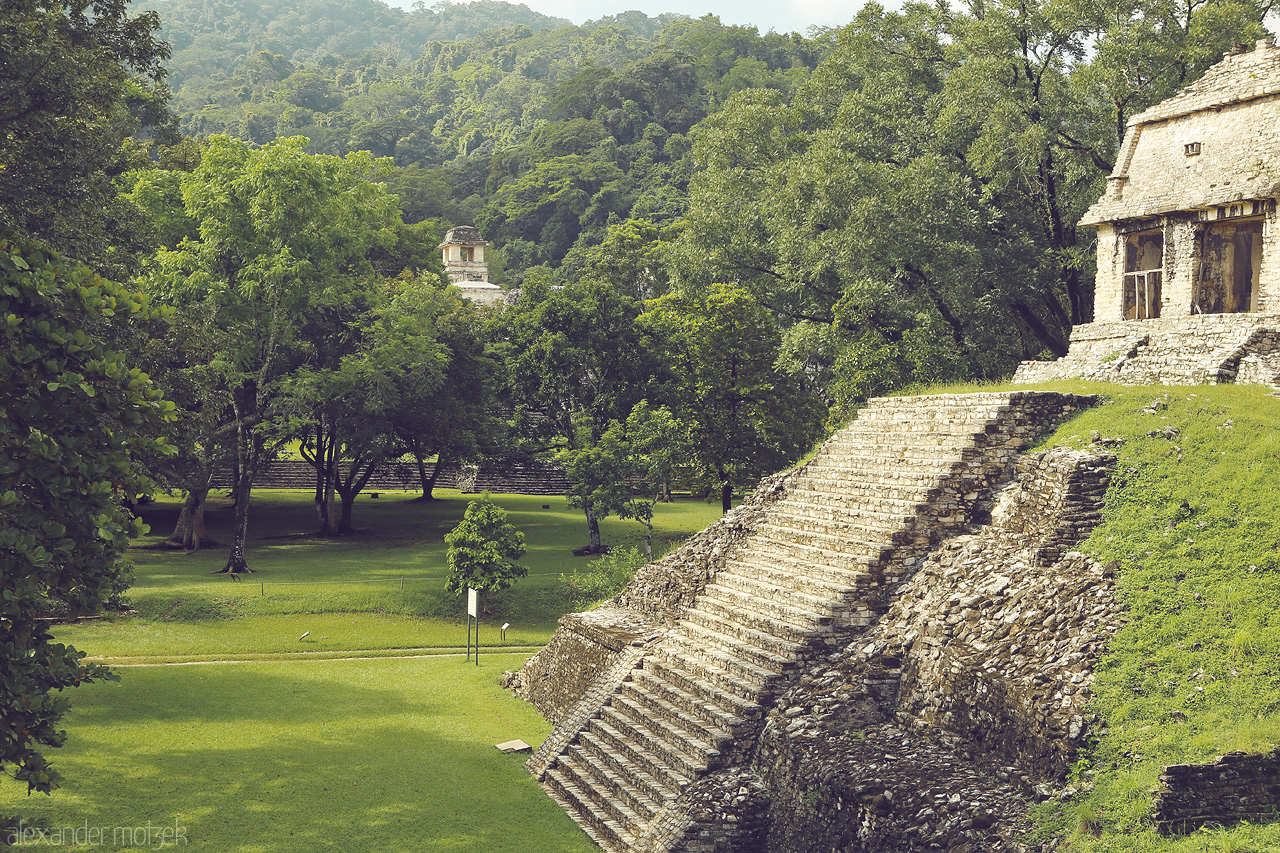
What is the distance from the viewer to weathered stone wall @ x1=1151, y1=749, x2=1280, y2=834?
757 centimetres

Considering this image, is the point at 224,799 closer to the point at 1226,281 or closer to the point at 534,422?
the point at 1226,281

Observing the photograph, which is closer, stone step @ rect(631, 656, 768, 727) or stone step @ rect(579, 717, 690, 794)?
stone step @ rect(579, 717, 690, 794)

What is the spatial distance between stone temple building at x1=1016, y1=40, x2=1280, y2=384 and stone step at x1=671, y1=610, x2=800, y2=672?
26.7 feet

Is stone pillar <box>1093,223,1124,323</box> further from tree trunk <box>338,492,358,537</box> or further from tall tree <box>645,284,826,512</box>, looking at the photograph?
tree trunk <box>338,492,358,537</box>

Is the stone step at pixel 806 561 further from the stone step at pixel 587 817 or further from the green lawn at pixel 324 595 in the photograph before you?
the green lawn at pixel 324 595

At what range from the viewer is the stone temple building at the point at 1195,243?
1509 cm

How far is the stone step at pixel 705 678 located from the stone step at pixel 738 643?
0.26 m

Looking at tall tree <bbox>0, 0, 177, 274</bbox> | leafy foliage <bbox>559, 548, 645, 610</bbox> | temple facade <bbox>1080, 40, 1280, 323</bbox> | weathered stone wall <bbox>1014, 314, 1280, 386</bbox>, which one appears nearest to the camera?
tall tree <bbox>0, 0, 177, 274</bbox>

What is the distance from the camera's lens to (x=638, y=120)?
294 ft

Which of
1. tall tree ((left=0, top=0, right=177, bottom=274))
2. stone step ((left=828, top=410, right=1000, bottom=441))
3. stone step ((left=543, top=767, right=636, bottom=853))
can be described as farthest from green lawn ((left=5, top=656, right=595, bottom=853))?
tall tree ((left=0, top=0, right=177, bottom=274))

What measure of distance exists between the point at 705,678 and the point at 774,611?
1247 mm

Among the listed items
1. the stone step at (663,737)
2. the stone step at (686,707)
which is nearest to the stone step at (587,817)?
the stone step at (663,737)

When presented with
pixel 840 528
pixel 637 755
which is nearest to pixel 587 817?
Result: pixel 637 755

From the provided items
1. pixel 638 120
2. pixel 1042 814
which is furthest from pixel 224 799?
pixel 638 120
